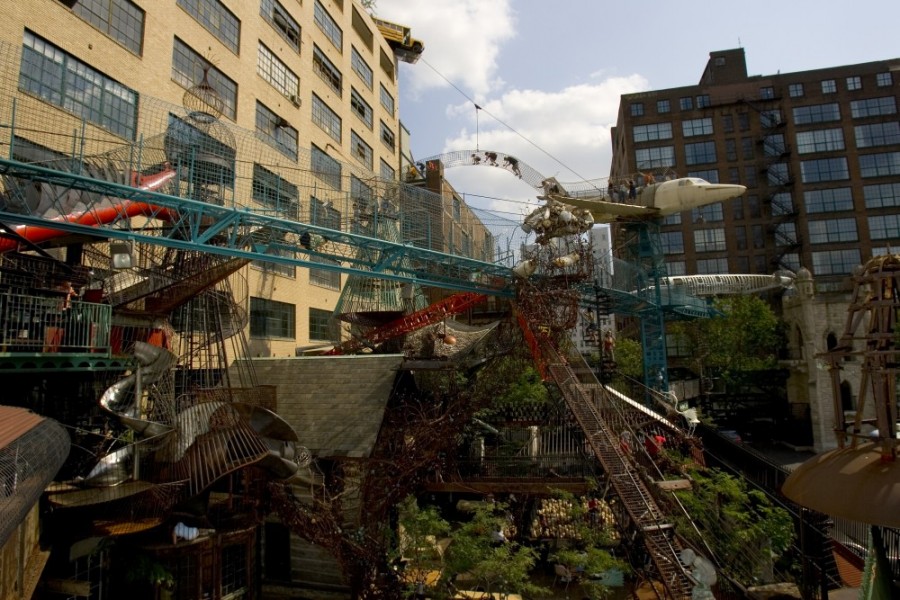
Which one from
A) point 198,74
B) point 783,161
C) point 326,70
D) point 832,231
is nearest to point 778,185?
point 783,161

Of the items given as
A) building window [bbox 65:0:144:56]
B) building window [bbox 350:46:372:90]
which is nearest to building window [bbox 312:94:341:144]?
building window [bbox 350:46:372:90]

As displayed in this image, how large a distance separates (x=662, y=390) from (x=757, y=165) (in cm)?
4437

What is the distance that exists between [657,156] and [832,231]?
63.9 feet

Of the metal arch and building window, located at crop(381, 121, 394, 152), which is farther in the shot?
building window, located at crop(381, 121, 394, 152)

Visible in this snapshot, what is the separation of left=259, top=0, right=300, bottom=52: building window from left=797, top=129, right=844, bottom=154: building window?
54.6 meters

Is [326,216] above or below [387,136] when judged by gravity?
below

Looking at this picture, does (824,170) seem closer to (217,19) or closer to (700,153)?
(700,153)

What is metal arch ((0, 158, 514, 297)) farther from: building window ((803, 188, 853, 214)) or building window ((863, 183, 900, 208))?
building window ((863, 183, 900, 208))

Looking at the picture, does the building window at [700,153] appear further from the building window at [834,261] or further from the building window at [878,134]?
the building window at [834,261]

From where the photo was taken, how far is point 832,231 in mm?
57188

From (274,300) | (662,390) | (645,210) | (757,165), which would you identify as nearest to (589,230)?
(645,210)

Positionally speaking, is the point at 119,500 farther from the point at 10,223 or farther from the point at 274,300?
the point at 274,300

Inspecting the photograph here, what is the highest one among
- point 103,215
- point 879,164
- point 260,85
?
point 879,164

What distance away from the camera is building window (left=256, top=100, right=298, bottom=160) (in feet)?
83.3
